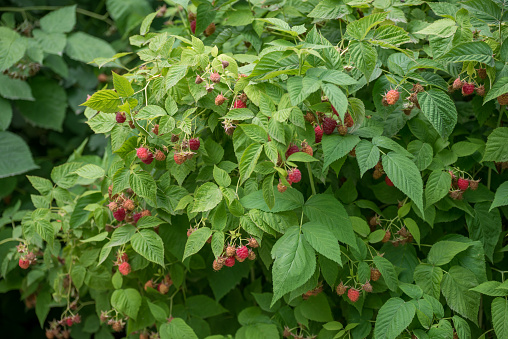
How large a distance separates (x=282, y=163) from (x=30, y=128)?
217 centimetres

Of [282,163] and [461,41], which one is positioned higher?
[461,41]

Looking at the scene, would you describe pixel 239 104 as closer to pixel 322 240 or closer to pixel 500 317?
pixel 322 240

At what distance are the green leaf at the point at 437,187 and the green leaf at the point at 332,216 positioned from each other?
0.20 metres

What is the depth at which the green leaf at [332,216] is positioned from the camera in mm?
1039

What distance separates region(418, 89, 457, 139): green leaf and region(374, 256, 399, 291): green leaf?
0.32 m

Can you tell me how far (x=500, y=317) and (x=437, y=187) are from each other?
316 mm

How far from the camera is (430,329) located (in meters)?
1.02

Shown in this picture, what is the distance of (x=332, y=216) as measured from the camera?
1.07 meters

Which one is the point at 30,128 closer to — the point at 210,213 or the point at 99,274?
the point at 99,274

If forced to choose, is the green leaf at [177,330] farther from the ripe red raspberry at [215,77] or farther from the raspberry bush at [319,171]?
the ripe red raspberry at [215,77]

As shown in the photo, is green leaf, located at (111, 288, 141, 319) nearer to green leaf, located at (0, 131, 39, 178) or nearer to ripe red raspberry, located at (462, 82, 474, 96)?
green leaf, located at (0, 131, 39, 178)

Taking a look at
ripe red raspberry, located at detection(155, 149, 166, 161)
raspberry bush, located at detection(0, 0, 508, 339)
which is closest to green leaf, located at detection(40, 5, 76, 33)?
raspberry bush, located at detection(0, 0, 508, 339)

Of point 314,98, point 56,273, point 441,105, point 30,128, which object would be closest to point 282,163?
point 314,98

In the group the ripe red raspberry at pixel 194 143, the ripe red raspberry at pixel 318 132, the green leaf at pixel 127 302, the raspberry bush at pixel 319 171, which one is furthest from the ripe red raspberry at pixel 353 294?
the green leaf at pixel 127 302
